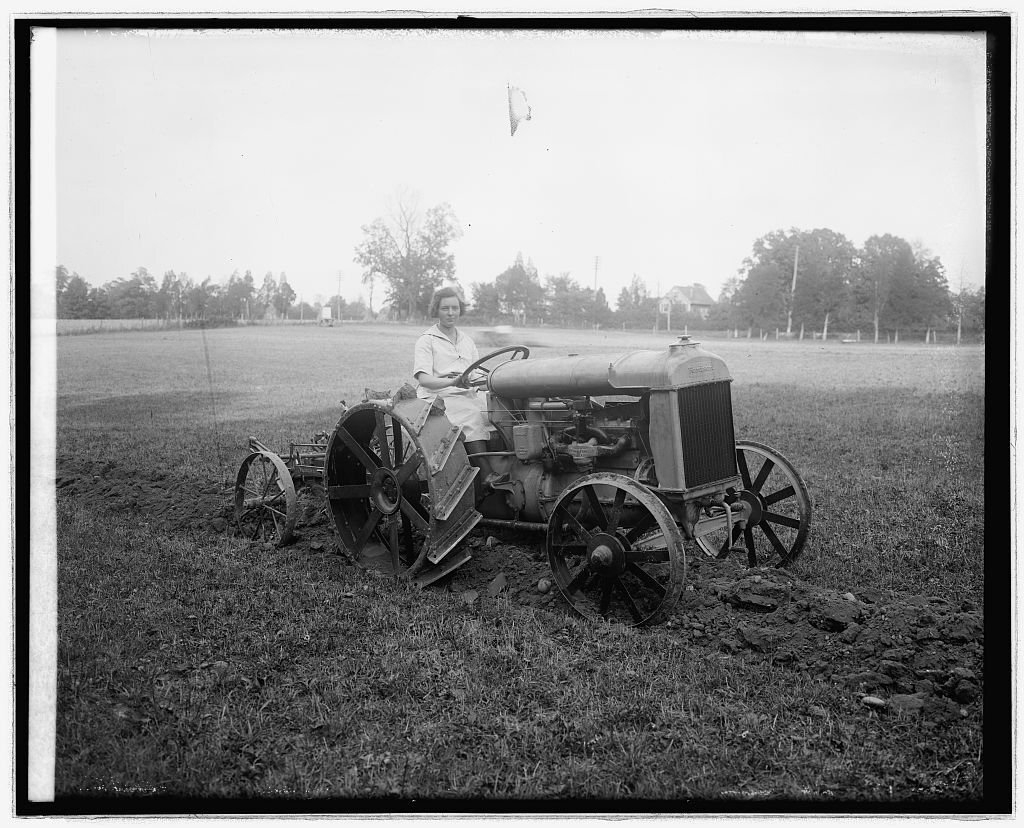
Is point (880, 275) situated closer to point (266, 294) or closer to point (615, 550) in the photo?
point (615, 550)

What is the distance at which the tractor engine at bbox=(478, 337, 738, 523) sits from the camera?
4.93m

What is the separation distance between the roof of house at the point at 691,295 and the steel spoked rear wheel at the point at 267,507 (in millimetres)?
4365

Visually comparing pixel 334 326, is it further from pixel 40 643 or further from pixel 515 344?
pixel 40 643

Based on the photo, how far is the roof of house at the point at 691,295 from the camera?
8484mm

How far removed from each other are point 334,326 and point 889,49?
7196 millimetres

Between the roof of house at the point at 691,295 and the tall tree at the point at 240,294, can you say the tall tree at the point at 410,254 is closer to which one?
the tall tree at the point at 240,294

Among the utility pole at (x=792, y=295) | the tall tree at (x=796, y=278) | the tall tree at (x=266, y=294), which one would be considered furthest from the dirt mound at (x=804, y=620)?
the utility pole at (x=792, y=295)

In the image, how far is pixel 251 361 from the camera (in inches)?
411

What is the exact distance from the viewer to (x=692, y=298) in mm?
9109

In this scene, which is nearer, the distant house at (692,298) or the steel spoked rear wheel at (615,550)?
the steel spoked rear wheel at (615,550)

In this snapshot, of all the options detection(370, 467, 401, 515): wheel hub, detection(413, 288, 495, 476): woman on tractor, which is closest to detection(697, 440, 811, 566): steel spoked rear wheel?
detection(413, 288, 495, 476): woman on tractor

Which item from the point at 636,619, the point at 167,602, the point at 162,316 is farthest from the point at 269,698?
the point at 162,316

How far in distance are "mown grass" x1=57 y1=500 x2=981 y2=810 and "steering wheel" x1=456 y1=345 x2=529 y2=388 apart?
Answer: 170cm

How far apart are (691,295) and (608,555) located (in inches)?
194
